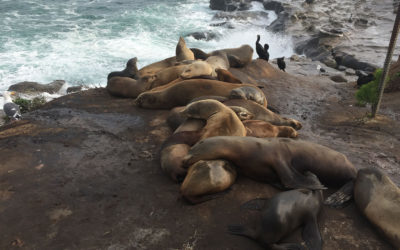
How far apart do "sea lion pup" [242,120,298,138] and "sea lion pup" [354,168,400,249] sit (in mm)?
1425

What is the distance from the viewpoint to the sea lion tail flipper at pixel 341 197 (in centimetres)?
354

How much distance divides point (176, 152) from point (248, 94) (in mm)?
2364

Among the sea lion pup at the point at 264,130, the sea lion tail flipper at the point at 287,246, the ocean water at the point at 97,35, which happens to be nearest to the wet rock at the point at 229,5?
the ocean water at the point at 97,35

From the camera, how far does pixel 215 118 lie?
460 cm

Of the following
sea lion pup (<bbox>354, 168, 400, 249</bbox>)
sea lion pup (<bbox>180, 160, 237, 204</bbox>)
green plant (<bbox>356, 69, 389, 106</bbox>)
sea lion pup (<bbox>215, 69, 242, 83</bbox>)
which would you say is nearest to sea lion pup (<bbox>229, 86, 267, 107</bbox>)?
sea lion pup (<bbox>215, 69, 242, 83</bbox>)

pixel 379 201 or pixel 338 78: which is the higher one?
Answer: pixel 379 201

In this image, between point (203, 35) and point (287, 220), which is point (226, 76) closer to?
point (287, 220)

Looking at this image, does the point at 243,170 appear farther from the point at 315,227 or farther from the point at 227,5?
the point at 227,5

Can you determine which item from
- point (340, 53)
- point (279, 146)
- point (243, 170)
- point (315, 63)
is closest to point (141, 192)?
point (243, 170)

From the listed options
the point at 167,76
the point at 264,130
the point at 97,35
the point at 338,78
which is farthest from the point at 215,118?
the point at 97,35

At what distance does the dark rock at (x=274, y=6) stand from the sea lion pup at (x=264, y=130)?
23.9 m

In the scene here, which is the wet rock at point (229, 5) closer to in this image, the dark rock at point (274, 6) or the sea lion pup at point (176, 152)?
the dark rock at point (274, 6)

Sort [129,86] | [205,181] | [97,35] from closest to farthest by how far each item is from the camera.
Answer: [205,181], [129,86], [97,35]

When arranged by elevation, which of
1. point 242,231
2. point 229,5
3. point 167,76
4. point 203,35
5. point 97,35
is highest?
point 229,5
